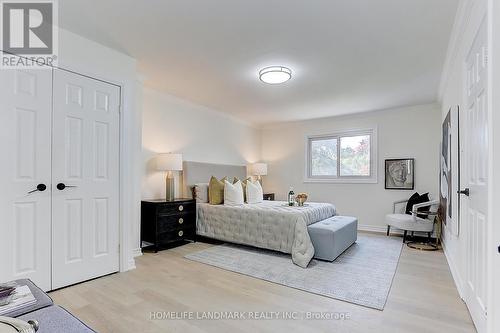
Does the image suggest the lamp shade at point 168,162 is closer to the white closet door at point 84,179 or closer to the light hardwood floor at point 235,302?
the white closet door at point 84,179

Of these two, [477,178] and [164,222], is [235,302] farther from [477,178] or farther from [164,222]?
[477,178]

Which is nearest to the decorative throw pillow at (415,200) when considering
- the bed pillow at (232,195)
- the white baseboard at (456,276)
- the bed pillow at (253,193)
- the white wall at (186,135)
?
the white baseboard at (456,276)

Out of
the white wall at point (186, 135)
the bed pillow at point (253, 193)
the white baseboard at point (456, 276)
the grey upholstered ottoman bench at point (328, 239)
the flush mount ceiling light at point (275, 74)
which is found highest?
the flush mount ceiling light at point (275, 74)

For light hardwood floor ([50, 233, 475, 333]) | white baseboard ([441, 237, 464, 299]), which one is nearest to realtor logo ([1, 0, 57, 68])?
light hardwood floor ([50, 233, 475, 333])

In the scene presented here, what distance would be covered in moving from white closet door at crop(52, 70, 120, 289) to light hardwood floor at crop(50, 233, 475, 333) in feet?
0.81

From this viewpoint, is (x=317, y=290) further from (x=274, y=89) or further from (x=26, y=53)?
(x=26, y=53)

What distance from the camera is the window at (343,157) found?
5520 mm

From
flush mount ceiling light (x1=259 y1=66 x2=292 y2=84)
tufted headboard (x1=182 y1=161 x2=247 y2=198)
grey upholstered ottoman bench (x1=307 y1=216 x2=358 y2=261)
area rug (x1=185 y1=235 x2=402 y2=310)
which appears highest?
flush mount ceiling light (x1=259 y1=66 x2=292 y2=84)

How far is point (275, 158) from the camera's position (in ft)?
22.0

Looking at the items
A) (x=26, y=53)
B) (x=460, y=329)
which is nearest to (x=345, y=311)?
(x=460, y=329)

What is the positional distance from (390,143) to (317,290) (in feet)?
12.3

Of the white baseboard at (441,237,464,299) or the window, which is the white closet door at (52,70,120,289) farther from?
the window

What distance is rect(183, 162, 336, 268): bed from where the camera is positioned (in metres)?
3.42

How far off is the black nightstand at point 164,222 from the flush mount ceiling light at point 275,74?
2194mm
